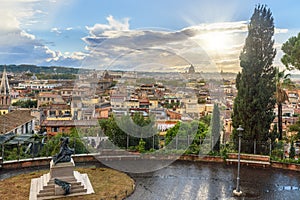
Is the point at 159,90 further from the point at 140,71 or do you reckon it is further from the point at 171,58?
the point at 171,58

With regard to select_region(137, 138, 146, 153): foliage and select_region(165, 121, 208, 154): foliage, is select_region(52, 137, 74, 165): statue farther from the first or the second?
select_region(165, 121, 208, 154): foliage

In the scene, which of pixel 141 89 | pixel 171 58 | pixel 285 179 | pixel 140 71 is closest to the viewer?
pixel 285 179

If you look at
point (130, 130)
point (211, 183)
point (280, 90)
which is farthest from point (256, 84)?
point (280, 90)

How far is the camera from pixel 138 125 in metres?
14.6

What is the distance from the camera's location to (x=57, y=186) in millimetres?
8227

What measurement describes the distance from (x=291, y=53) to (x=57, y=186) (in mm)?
11076

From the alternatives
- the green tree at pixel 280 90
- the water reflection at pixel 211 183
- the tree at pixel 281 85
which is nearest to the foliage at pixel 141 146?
the water reflection at pixel 211 183

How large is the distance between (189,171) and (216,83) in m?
4.34

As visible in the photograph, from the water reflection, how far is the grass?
1.26 feet

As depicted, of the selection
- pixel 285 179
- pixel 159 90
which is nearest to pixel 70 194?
pixel 285 179

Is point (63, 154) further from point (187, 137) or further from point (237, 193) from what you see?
point (187, 137)

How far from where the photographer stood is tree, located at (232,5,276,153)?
13133 millimetres

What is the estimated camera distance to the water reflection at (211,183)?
8766mm

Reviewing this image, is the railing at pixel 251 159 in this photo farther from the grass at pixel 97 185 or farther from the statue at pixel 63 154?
the statue at pixel 63 154
